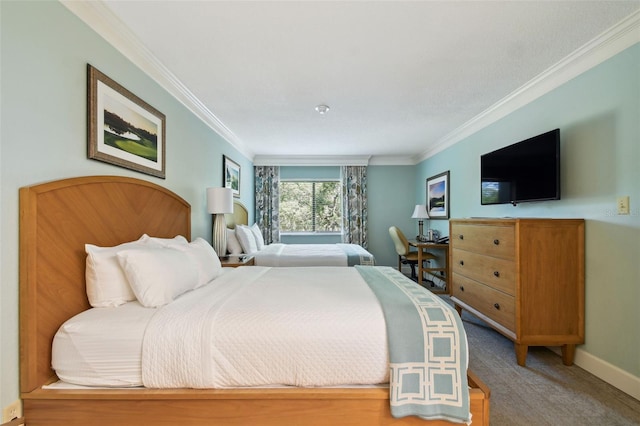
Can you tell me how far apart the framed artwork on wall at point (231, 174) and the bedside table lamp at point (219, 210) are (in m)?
0.76

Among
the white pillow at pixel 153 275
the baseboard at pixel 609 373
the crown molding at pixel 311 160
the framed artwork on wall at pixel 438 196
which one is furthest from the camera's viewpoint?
the crown molding at pixel 311 160

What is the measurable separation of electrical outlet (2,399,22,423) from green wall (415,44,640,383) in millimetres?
3416

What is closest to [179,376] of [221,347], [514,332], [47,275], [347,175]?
[221,347]

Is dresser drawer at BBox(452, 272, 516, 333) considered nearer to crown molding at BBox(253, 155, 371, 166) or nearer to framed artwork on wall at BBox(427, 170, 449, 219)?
framed artwork on wall at BBox(427, 170, 449, 219)

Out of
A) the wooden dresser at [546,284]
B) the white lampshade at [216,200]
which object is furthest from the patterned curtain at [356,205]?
the wooden dresser at [546,284]

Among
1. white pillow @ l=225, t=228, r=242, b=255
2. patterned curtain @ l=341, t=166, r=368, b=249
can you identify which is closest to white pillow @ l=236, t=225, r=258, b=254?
Answer: white pillow @ l=225, t=228, r=242, b=255

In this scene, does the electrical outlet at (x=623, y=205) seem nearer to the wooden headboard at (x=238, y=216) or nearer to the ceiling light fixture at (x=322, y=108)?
the ceiling light fixture at (x=322, y=108)

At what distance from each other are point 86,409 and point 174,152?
6.53ft

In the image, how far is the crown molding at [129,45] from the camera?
61.9 inches

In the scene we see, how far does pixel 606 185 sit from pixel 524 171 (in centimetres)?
63

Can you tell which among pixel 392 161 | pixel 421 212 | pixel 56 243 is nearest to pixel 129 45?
pixel 56 243

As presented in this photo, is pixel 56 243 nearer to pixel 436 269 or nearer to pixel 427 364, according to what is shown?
pixel 427 364

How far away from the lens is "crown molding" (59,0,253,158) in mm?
1571

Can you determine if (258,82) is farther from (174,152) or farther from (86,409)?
(86,409)
